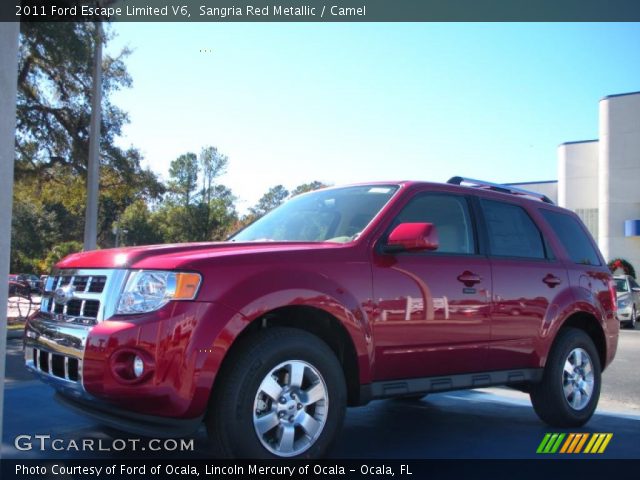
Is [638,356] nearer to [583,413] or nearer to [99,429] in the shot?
[583,413]

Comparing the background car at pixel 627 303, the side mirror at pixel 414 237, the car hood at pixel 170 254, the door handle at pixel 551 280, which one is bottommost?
the background car at pixel 627 303

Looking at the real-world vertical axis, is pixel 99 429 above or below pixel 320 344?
below

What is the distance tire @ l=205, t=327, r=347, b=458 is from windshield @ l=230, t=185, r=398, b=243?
3.38ft

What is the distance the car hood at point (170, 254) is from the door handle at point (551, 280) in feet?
7.26

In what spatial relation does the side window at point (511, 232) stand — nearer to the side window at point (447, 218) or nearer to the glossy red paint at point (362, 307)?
the glossy red paint at point (362, 307)

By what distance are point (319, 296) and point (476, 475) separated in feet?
5.02

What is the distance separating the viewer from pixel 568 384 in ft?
18.7

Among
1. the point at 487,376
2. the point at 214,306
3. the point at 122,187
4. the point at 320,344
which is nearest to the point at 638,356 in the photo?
the point at 487,376

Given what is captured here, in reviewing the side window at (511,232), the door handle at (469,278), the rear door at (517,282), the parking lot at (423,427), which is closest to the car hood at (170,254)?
the door handle at (469,278)

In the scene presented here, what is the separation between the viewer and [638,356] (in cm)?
1162

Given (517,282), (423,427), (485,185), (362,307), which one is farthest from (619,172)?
(362,307)

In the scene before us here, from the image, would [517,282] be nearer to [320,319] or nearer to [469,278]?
[469,278]

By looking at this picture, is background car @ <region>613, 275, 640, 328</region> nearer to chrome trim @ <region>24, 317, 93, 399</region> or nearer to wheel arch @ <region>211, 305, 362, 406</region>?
wheel arch @ <region>211, 305, 362, 406</region>

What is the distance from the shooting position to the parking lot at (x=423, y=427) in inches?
182
